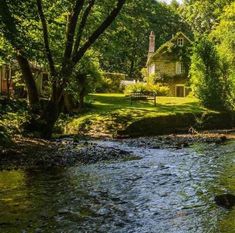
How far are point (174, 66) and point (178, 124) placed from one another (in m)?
33.2

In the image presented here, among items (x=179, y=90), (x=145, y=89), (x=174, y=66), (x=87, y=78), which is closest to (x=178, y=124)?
(x=87, y=78)

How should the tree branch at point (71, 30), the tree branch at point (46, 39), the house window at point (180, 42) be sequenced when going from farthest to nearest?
the house window at point (180, 42), the tree branch at point (71, 30), the tree branch at point (46, 39)

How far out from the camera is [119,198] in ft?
38.7

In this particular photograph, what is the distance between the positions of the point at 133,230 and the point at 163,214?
4.59 feet

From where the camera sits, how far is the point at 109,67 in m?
95.9

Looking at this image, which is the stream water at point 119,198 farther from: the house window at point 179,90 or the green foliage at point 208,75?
the house window at point 179,90

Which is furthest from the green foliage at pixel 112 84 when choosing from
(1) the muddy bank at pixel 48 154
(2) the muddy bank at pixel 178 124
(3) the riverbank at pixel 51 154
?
(1) the muddy bank at pixel 48 154

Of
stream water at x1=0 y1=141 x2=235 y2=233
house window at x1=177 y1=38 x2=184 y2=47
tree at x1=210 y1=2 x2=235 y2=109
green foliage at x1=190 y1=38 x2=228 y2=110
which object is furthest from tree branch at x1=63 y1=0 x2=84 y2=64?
house window at x1=177 y1=38 x2=184 y2=47

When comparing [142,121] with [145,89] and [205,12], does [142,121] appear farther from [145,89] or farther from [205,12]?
[205,12]

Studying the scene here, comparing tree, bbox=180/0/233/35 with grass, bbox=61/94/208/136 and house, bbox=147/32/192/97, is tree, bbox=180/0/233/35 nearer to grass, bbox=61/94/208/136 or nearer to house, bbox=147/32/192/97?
house, bbox=147/32/192/97

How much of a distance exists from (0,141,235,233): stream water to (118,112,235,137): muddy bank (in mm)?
15990

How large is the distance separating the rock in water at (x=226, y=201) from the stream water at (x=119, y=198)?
0.54 feet

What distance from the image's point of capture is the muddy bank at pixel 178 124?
3425cm

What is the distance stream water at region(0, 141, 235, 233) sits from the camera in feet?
30.9
